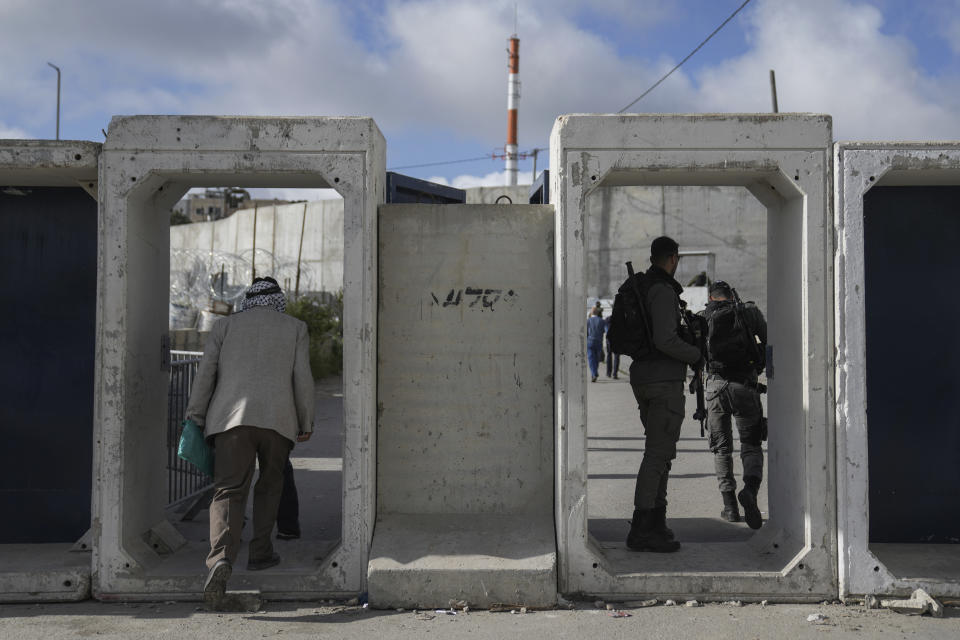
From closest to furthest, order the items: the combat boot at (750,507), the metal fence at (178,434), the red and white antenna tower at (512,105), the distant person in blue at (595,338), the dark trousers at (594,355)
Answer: the combat boot at (750,507)
the metal fence at (178,434)
the dark trousers at (594,355)
the distant person in blue at (595,338)
the red and white antenna tower at (512,105)

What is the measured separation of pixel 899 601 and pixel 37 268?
18.3 feet

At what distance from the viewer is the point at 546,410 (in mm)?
5324

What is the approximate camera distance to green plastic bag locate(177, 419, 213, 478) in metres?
4.73

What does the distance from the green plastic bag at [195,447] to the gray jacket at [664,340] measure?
2522 mm

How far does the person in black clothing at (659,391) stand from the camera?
5191mm

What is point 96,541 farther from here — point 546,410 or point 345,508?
point 546,410

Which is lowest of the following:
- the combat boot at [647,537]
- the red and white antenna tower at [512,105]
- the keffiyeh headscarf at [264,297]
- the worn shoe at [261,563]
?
the worn shoe at [261,563]

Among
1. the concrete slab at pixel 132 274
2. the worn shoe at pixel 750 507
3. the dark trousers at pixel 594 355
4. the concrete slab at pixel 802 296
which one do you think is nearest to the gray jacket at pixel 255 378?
the concrete slab at pixel 132 274

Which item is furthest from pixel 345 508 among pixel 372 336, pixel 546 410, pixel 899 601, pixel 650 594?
pixel 899 601

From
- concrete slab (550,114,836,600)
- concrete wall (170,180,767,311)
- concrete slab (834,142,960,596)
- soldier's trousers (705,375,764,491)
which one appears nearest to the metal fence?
concrete slab (550,114,836,600)

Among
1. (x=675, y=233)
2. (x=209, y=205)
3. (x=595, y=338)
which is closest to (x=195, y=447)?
(x=595, y=338)

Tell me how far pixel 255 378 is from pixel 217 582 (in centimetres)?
109

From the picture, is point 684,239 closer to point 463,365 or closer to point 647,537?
point 647,537

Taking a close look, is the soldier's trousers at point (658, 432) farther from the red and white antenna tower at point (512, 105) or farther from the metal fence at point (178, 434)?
the red and white antenna tower at point (512, 105)
